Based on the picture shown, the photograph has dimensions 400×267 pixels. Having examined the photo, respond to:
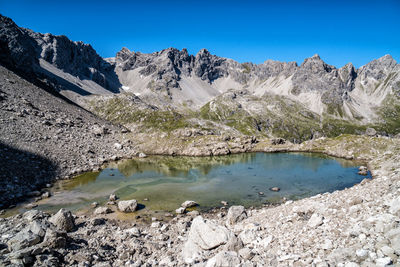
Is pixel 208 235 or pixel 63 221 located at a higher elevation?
pixel 208 235

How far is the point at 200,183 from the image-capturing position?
51.8 m

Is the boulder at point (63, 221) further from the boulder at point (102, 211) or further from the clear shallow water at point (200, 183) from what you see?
the clear shallow water at point (200, 183)

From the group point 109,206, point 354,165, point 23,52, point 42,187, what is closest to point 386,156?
point 354,165

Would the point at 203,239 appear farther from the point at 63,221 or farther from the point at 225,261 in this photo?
the point at 63,221

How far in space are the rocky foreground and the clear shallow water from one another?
1250 centimetres

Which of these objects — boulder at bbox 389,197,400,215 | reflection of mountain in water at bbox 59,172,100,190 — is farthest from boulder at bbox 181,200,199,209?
boulder at bbox 389,197,400,215

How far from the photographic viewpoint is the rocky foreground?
11750 mm

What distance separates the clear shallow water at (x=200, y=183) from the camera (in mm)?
39375

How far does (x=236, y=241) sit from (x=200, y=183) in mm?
35535

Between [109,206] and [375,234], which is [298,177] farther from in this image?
[375,234]

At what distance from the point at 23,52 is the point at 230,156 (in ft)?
457

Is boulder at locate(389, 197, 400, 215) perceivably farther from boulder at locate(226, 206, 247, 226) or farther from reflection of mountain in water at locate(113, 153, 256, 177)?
reflection of mountain in water at locate(113, 153, 256, 177)

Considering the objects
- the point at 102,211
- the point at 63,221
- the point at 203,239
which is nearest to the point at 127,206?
the point at 102,211

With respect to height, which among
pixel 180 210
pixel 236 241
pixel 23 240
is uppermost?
pixel 236 241
